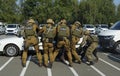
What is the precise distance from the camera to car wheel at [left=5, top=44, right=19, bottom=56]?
16.6 meters

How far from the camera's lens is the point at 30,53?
683 inches

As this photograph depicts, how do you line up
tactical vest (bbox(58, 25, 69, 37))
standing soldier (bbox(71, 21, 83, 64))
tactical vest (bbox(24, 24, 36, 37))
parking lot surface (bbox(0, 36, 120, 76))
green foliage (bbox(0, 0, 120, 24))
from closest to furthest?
parking lot surface (bbox(0, 36, 120, 76)), tactical vest (bbox(58, 25, 69, 37)), tactical vest (bbox(24, 24, 36, 37)), standing soldier (bbox(71, 21, 83, 64)), green foliage (bbox(0, 0, 120, 24))

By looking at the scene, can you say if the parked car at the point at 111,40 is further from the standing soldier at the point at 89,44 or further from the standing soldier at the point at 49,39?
the standing soldier at the point at 49,39

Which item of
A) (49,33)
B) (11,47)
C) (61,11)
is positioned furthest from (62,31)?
(61,11)

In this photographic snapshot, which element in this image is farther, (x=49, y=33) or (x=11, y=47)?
(x=11, y=47)

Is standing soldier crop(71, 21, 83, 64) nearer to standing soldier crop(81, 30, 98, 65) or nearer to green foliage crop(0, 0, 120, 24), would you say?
standing soldier crop(81, 30, 98, 65)

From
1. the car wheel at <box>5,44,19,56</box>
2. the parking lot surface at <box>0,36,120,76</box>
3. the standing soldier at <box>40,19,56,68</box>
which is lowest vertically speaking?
the parking lot surface at <box>0,36,120,76</box>

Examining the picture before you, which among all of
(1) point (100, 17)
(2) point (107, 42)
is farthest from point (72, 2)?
(2) point (107, 42)

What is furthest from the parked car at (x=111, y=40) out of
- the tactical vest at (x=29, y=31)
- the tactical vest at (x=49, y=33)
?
the tactical vest at (x=29, y=31)

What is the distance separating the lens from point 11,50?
54.7 feet

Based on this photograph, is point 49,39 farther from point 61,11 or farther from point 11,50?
point 61,11

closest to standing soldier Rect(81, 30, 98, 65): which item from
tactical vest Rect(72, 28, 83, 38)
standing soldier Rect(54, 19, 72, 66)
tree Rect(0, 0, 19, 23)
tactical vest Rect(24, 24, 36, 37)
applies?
tactical vest Rect(72, 28, 83, 38)

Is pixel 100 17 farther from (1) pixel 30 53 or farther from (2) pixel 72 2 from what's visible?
(1) pixel 30 53

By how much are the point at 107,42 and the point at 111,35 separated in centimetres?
44
